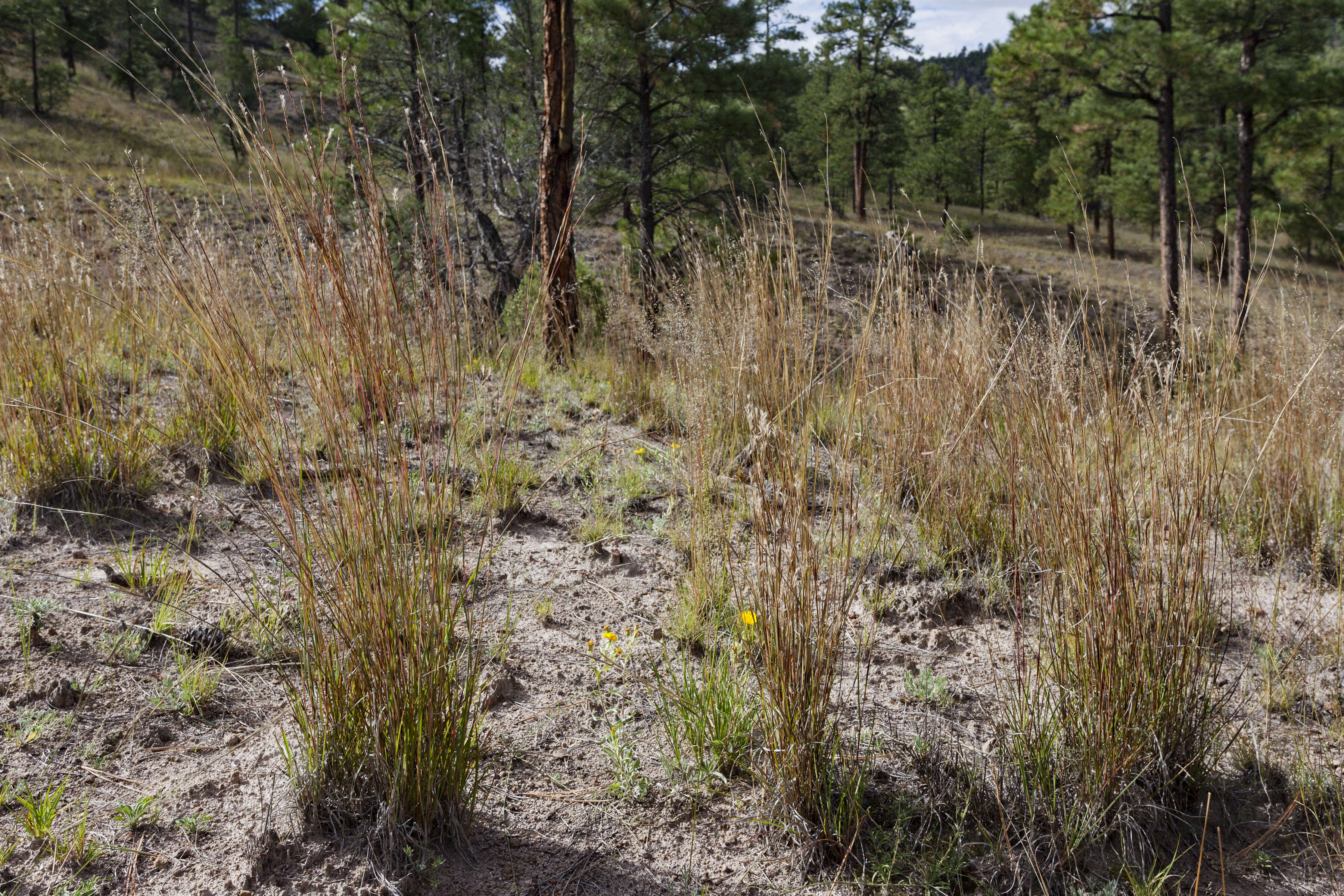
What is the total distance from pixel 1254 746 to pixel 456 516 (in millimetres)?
1715

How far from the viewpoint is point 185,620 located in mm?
1831

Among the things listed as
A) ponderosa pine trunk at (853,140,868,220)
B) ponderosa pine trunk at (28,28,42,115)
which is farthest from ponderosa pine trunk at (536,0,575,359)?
ponderosa pine trunk at (28,28,42,115)

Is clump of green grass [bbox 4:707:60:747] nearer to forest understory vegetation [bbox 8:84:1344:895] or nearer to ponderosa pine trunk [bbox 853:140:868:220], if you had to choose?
forest understory vegetation [bbox 8:84:1344:895]

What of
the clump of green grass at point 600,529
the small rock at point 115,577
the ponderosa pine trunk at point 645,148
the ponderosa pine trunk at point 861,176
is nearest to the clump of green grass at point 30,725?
the small rock at point 115,577

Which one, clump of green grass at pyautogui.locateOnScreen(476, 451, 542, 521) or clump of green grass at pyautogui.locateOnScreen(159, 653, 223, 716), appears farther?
clump of green grass at pyautogui.locateOnScreen(476, 451, 542, 521)

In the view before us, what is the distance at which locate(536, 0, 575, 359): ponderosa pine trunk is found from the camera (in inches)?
173

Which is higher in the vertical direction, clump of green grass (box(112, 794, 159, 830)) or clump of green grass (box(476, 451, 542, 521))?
clump of green grass (box(476, 451, 542, 521))

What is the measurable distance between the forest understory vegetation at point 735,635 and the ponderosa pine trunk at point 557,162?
261 centimetres

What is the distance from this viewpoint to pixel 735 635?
1708 mm

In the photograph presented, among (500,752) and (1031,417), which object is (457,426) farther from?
(1031,417)

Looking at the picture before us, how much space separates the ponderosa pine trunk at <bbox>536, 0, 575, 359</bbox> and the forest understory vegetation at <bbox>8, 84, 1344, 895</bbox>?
8.57 feet

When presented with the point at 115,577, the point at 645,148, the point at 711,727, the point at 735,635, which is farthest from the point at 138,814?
the point at 645,148

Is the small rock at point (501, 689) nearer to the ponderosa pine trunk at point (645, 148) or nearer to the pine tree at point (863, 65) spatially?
the ponderosa pine trunk at point (645, 148)

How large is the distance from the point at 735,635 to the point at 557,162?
3.84 meters
